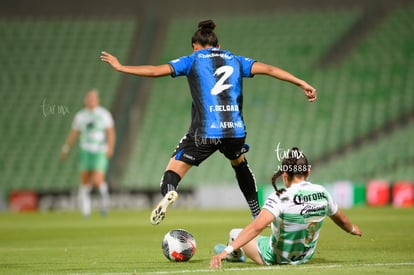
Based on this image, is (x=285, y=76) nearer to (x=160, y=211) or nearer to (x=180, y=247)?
(x=160, y=211)

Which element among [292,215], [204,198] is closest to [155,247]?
[292,215]

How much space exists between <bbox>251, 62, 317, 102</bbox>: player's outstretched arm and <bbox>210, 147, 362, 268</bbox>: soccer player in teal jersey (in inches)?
59.7

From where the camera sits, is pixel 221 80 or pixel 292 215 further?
pixel 221 80

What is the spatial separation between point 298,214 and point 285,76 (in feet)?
6.70

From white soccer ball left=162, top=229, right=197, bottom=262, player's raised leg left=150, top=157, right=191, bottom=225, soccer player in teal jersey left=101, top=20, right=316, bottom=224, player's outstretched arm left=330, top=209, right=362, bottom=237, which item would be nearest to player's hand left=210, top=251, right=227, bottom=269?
player's outstretched arm left=330, top=209, right=362, bottom=237

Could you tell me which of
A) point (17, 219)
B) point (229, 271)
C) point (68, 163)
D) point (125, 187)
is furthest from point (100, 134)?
point (229, 271)

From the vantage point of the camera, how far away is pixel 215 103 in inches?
370

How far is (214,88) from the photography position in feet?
30.8

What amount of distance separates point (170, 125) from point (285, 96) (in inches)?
147

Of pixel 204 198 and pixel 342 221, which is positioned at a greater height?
pixel 204 198

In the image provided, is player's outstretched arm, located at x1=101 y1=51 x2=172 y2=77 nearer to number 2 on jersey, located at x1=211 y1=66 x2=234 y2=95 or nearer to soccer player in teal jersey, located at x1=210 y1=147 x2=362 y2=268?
number 2 on jersey, located at x1=211 y1=66 x2=234 y2=95

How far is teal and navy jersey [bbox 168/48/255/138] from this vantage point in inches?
369

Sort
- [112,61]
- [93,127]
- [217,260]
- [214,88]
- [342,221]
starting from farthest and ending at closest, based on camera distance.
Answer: [93,127]
[214,88]
[112,61]
[342,221]
[217,260]

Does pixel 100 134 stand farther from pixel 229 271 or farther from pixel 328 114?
pixel 229 271
